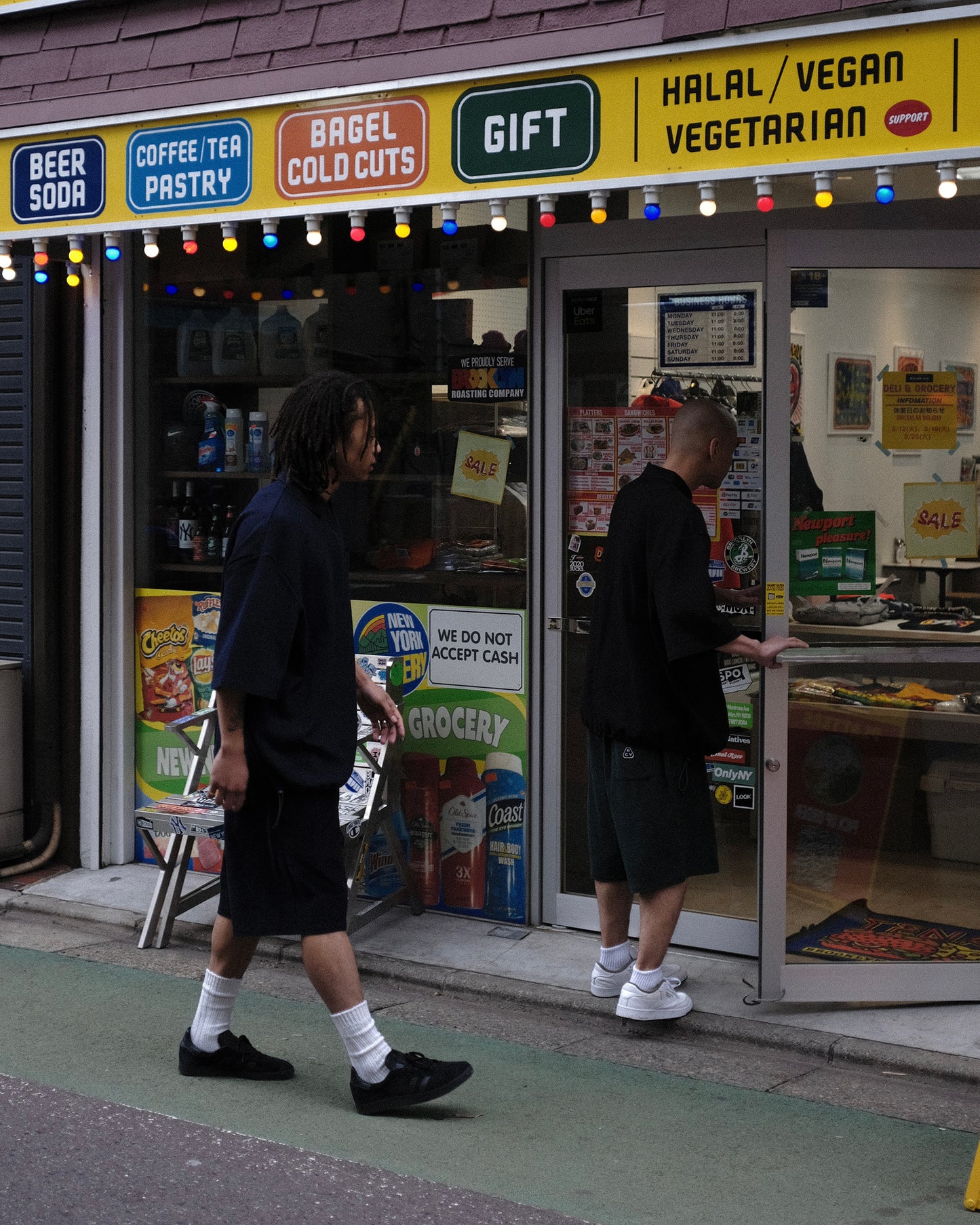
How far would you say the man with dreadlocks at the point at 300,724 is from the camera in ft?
13.4

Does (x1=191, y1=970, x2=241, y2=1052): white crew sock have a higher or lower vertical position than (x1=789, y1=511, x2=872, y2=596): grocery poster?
lower

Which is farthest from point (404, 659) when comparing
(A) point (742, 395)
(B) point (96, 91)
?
(B) point (96, 91)

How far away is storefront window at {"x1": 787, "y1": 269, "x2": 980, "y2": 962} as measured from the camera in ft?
16.4

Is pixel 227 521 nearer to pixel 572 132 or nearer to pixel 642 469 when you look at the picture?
pixel 642 469

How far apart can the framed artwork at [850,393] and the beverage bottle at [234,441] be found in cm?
281

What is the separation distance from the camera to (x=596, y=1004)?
16.9 feet

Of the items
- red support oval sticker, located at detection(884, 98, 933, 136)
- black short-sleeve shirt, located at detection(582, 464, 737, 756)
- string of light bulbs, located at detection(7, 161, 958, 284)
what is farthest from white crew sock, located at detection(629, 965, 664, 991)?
red support oval sticker, located at detection(884, 98, 933, 136)

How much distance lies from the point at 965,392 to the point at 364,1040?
→ 9.08 ft

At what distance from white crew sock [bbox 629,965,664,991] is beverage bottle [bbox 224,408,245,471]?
3043 millimetres

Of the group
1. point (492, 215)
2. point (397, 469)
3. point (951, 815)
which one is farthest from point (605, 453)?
point (951, 815)

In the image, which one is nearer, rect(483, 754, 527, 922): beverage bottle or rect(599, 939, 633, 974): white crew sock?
rect(599, 939, 633, 974): white crew sock

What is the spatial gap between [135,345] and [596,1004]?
11.5ft

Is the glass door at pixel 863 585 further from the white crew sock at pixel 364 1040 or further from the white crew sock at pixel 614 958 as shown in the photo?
the white crew sock at pixel 364 1040

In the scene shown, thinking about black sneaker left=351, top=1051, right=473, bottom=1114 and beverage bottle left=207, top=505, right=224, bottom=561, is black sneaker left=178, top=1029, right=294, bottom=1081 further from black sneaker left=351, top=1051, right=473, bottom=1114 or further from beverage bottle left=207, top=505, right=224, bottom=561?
beverage bottle left=207, top=505, right=224, bottom=561
